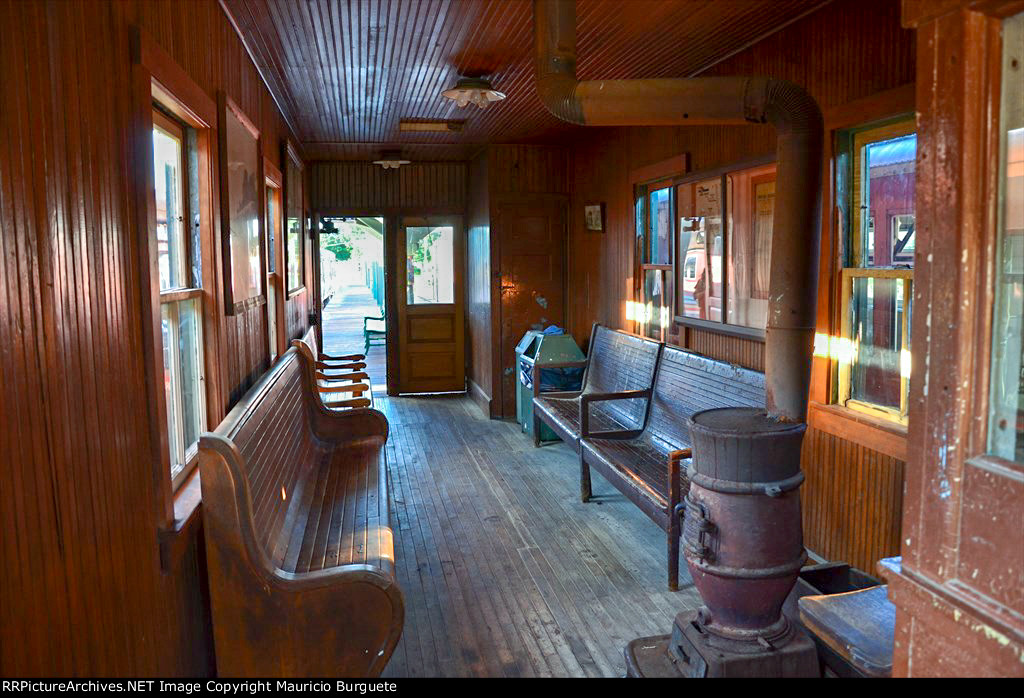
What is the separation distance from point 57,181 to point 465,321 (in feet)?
24.9

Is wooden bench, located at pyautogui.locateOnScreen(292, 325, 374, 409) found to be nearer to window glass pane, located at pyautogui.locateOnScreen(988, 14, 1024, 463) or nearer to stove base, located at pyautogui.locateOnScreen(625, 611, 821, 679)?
stove base, located at pyautogui.locateOnScreen(625, 611, 821, 679)

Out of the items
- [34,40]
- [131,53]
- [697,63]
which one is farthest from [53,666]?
[697,63]

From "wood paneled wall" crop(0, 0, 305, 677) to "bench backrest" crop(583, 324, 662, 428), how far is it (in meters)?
3.49

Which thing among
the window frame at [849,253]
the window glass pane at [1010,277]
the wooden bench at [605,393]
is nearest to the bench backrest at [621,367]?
the wooden bench at [605,393]

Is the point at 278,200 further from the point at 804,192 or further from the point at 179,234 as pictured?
the point at 804,192

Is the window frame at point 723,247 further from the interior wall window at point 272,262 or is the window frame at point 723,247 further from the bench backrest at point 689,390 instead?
the interior wall window at point 272,262

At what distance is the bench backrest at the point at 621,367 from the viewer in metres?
5.40

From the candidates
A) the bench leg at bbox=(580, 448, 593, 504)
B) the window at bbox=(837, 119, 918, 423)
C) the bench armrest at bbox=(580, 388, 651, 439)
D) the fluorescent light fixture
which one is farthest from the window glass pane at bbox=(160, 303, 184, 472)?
the fluorescent light fixture

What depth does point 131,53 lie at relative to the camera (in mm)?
2230

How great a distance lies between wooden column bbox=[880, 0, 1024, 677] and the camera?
1515 mm

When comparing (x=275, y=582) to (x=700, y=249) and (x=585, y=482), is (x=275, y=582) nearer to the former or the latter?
(x=585, y=482)

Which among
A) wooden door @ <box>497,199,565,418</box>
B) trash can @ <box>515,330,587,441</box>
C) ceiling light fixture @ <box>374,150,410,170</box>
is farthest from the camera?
ceiling light fixture @ <box>374,150,410,170</box>

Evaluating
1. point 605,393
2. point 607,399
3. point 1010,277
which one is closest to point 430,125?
point 605,393

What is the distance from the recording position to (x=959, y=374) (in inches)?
62.4
